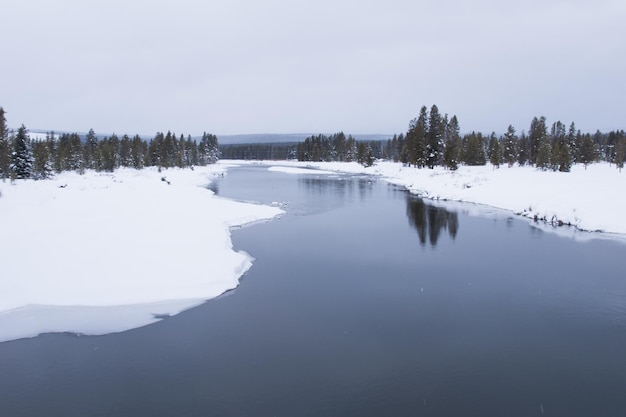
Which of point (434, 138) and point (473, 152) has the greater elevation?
point (434, 138)

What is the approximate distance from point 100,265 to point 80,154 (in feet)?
235

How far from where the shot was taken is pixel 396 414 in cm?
797

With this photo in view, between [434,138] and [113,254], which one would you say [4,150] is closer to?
[113,254]

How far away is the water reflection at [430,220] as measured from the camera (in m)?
24.1

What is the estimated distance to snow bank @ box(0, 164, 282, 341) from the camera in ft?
39.5

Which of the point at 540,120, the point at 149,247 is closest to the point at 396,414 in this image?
the point at 149,247

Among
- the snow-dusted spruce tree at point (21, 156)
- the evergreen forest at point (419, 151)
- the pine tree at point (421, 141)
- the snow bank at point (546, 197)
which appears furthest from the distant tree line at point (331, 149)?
the snow-dusted spruce tree at point (21, 156)

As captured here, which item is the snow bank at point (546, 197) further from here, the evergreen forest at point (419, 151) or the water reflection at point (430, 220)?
the evergreen forest at point (419, 151)

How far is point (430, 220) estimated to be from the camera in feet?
94.6

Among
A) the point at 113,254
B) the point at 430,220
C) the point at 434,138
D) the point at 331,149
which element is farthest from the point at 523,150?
the point at 113,254

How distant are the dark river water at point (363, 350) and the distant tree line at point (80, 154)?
3997 centimetres

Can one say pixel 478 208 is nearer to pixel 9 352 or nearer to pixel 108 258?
pixel 108 258

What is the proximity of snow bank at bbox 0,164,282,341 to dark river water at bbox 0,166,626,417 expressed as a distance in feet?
2.87

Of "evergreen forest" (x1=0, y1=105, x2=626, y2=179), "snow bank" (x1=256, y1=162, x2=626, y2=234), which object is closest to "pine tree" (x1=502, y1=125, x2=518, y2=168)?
"evergreen forest" (x1=0, y1=105, x2=626, y2=179)
